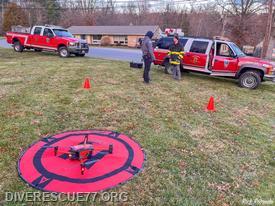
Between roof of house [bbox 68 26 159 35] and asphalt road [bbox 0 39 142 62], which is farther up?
roof of house [bbox 68 26 159 35]

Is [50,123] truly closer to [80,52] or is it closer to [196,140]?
[196,140]

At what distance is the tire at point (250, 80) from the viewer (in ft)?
31.8

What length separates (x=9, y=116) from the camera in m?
5.47

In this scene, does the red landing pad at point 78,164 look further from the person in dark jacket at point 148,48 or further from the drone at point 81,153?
the person in dark jacket at point 148,48

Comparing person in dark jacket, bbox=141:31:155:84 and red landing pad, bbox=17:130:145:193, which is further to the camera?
person in dark jacket, bbox=141:31:155:84

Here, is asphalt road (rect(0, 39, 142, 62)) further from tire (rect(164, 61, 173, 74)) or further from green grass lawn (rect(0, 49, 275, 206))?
green grass lawn (rect(0, 49, 275, 206))

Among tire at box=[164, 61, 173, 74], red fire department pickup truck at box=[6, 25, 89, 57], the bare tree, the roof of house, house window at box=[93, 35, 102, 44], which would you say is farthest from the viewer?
house window at box=[93, 35, 102, 44]

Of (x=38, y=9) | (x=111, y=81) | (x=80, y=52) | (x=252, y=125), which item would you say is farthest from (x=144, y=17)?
(x=252, y=125)

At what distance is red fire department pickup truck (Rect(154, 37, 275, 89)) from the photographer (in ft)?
31.4

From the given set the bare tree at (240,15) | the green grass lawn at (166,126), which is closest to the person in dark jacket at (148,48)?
the green grass lawn at (166,126)

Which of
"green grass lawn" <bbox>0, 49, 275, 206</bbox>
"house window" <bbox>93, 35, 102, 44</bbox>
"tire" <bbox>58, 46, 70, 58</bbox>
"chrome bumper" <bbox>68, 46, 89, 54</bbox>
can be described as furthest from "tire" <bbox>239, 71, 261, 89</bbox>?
"house window" <bbox>93, 35, 102, 44</bbox>

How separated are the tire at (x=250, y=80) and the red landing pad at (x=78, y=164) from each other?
707cm

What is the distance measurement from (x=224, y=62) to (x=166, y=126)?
19.1 ft

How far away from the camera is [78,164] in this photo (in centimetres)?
371
